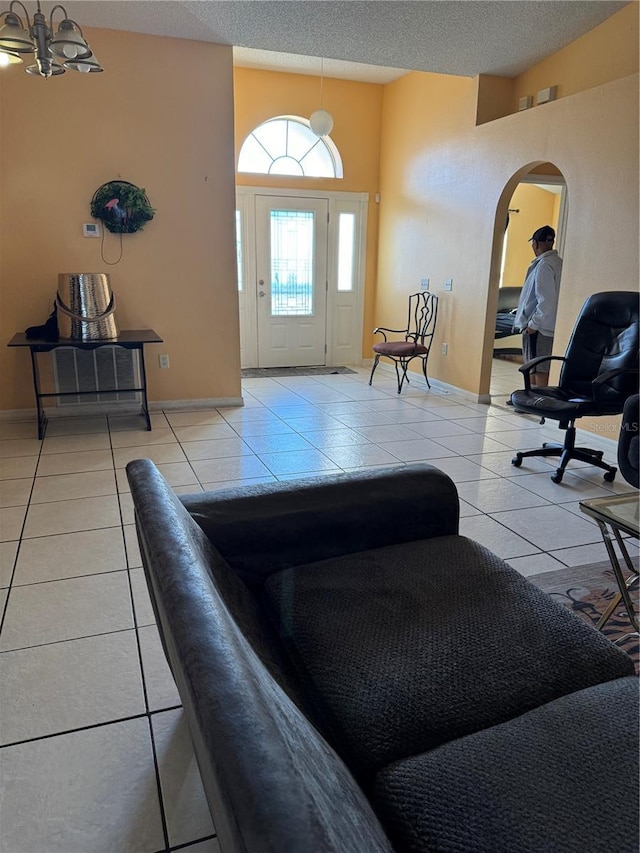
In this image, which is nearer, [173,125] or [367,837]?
[367,837]

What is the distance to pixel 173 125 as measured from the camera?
4504 mm

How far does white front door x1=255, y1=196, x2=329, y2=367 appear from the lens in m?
6.66

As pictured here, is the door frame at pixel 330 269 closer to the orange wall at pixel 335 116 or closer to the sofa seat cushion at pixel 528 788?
the orange wall at pixel 335 116

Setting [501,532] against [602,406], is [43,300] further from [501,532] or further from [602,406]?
[602,406]

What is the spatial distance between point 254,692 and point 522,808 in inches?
18.5

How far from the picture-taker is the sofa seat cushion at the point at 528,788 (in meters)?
0.79

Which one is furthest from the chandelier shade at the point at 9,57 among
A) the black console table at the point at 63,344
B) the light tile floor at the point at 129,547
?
the light tile floor at the point at 129,547

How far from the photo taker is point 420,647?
1185 mm

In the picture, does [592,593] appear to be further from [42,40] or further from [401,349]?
[401,349]

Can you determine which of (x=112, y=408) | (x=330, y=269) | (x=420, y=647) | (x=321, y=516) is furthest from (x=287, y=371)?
(x=420, y=647)

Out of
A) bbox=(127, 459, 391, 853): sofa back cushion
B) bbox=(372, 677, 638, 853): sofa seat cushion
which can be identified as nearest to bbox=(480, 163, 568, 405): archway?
bbox=(372, 677, 638, 853): sofa seat cushion

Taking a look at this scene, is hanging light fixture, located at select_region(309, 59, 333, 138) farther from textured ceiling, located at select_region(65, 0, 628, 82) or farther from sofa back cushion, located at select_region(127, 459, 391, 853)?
sofa back cushion, located at select_region(127, 459, 391, 853)

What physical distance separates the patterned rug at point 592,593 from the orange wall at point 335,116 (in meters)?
5.39

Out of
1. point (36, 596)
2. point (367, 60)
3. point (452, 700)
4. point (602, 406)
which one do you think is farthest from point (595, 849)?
point (367, 60)
